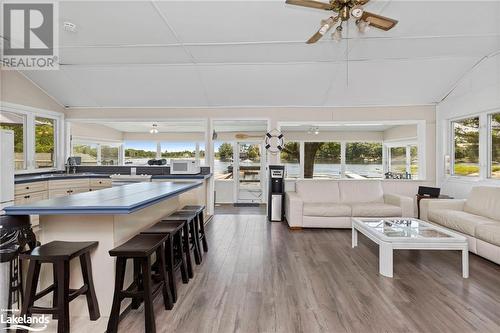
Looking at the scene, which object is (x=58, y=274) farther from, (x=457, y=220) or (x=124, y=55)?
(x=457, y=220)

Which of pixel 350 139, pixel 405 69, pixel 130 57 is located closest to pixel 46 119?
pixel 130 57

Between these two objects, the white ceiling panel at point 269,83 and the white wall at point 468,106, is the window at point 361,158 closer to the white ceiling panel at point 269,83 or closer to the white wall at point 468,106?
the white wall at point 468,106

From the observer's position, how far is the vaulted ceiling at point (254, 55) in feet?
10.2

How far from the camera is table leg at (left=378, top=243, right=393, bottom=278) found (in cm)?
275

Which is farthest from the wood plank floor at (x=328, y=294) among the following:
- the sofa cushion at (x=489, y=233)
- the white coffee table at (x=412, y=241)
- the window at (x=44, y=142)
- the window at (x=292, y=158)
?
the window at (x=292, y=158)

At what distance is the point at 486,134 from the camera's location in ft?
14.3

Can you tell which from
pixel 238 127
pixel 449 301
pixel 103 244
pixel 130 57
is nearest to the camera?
pixel 103 244

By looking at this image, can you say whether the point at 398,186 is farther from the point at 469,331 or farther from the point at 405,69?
the point at 469,331

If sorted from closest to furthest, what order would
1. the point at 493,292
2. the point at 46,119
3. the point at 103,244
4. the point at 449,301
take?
the point at 103,244 → the point at 449,301 → the point at 493,292 → the point at 46,119

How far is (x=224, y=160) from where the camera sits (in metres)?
7.99

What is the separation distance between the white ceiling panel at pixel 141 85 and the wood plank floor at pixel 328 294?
3.16 m

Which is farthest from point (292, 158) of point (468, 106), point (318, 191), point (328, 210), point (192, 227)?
point (192, 227)

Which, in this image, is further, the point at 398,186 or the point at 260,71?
the point at 398,186

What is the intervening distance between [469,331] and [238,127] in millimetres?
6460
